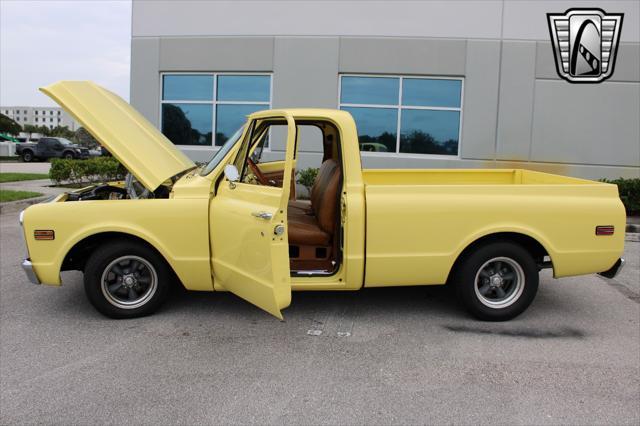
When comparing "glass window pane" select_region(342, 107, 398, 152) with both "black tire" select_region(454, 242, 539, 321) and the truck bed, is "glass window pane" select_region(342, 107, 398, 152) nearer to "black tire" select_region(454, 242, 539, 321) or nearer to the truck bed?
the truck bed

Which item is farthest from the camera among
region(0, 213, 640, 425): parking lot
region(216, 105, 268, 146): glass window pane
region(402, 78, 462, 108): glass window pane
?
region(216, 105, 268, 146): glass window pane

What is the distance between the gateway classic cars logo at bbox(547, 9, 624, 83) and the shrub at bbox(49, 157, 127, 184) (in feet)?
39.6

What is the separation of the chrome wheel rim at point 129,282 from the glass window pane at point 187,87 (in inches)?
392

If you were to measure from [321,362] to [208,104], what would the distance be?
1122 cm

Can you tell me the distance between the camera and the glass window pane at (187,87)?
14.2m

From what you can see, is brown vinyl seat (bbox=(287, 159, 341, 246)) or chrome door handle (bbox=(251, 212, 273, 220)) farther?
brown vinyl seat (bbox=(287, 159, 341, 246))

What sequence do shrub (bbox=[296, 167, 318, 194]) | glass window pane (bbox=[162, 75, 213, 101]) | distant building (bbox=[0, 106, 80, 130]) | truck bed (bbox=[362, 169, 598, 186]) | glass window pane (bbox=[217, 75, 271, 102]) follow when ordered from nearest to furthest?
truck bed (bbox=[362, 169, 598, 186]) → shrub (bbox=[296, 167, 318, 194]) → glass window pane (bbox=[217, 75, 271, 102]) → glass window pane (bbox=[162, 75, 213, 101]) → distant building (bbox=[0, 106, 80, 130])

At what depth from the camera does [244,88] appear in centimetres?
1399

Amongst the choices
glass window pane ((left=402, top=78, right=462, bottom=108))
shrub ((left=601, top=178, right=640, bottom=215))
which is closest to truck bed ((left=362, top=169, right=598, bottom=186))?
shrub ((left=601, top=178, right=640, bottom=215))

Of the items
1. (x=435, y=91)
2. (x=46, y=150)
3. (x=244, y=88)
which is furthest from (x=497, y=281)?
(x=46, y=150)

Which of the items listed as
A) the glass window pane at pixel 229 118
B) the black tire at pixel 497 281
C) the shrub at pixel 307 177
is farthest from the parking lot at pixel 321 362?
the glass window pane at pixel 229 118

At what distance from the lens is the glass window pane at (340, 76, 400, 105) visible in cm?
1353

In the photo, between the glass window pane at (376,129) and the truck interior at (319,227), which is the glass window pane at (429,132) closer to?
the glass window pane at (376,129)

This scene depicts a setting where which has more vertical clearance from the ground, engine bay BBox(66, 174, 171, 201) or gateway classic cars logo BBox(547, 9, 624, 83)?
gateway classic cars logo BBox(547, 9, 624, 83)
